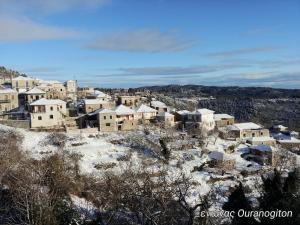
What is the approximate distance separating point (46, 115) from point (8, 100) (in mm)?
10793

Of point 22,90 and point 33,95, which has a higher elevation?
point 22,90

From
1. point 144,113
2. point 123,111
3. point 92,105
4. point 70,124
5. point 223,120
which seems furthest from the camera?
point 223,120

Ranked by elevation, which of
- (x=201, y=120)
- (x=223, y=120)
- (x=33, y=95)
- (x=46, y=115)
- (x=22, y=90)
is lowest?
(x=223, y=120)

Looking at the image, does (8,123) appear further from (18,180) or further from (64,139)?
(18,180)

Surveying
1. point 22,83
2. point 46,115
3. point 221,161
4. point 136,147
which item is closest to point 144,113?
point 136,147

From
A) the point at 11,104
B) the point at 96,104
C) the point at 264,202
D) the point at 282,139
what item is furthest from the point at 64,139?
the point at 282,139

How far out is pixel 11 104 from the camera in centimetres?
6116

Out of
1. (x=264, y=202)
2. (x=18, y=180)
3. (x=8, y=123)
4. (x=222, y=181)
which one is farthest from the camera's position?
(x=8, y=123)

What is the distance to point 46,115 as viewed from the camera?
176 feet

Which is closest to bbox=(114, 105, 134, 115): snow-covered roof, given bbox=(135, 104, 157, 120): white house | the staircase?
bbox=(135, 104, 157, 120): white house

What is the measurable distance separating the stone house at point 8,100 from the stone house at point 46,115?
27.1 ft

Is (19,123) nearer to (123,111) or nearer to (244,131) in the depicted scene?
(123,111)

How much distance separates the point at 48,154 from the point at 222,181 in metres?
19.6

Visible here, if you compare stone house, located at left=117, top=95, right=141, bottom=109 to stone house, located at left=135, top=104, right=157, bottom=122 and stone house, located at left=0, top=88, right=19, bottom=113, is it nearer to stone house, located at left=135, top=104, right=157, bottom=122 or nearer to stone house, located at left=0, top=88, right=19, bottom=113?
stone house, located at left=135, top=104, right=157, bottom=122
